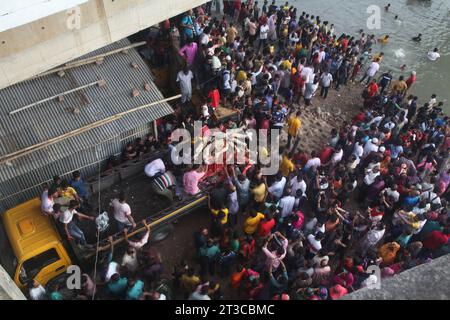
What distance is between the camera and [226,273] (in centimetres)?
955

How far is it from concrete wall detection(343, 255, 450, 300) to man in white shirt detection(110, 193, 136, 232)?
17.1ft

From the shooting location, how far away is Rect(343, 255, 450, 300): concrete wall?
5676 millimetres

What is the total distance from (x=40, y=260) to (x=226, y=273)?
13.4ft

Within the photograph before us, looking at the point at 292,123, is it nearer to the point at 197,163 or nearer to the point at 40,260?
the point at 197,163

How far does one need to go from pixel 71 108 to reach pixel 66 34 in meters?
2.03

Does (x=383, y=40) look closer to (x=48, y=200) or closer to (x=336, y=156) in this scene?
(x=336, y=156)

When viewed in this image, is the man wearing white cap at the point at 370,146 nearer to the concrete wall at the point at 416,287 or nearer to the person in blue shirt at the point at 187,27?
the concrete wall at the point at 416,287

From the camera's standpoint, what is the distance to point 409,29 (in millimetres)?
21875

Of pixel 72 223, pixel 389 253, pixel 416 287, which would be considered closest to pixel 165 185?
pixel 72 223

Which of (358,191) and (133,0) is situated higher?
(133,0)

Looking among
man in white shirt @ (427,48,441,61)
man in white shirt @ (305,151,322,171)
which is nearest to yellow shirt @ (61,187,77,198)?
man in white shirt @ (305,151,322,171)

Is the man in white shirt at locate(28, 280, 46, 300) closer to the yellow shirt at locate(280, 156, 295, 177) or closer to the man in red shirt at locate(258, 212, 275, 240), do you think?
the man in red shirt at locate(258, 212, 275, 240)

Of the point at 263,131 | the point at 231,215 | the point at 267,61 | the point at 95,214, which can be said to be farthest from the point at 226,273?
the point at 267,61
